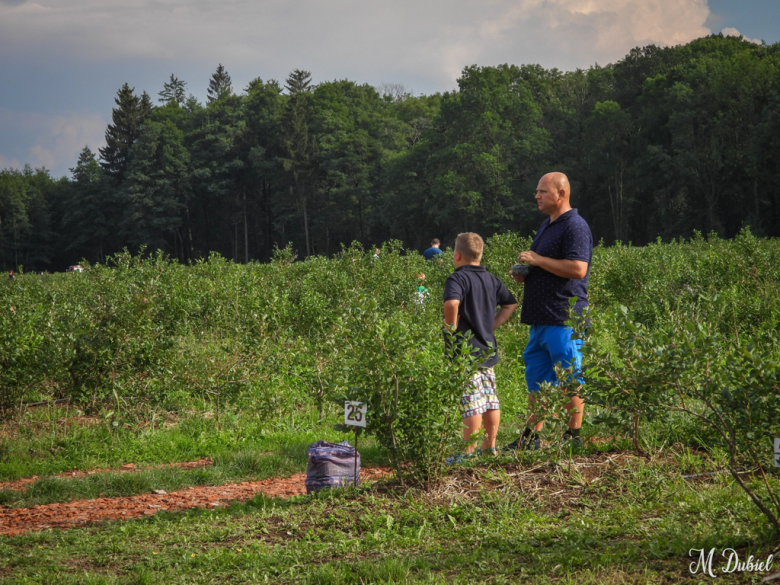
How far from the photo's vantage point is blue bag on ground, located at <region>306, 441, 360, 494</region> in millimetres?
4785

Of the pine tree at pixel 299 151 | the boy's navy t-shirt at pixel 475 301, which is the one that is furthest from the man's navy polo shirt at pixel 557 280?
the pine tree at pixel 299 151

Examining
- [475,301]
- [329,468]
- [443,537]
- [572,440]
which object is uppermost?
[475,301]

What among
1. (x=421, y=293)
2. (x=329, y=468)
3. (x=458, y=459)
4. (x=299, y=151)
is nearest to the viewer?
(x=458, y=459)

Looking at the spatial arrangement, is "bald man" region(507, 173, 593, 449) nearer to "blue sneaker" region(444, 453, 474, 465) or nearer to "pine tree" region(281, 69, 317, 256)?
"blue sneaker" region(444, 453, 474, 465)

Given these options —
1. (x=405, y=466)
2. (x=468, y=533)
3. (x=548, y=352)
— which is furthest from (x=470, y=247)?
(x=468, y=533)

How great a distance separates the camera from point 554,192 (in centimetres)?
498

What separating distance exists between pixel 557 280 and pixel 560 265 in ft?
0.50

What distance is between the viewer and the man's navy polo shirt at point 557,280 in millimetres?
4871

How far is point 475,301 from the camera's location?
5.09m

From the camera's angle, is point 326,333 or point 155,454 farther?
point 326,333

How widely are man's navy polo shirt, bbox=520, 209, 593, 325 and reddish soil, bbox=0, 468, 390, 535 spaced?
5.85 ft

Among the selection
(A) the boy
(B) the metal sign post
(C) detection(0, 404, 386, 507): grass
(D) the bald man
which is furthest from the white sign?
(C) detection(0, 404, 386, 507): grass

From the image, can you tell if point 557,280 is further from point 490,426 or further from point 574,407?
point 490,426

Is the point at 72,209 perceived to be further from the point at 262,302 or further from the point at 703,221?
the point at 262,302
